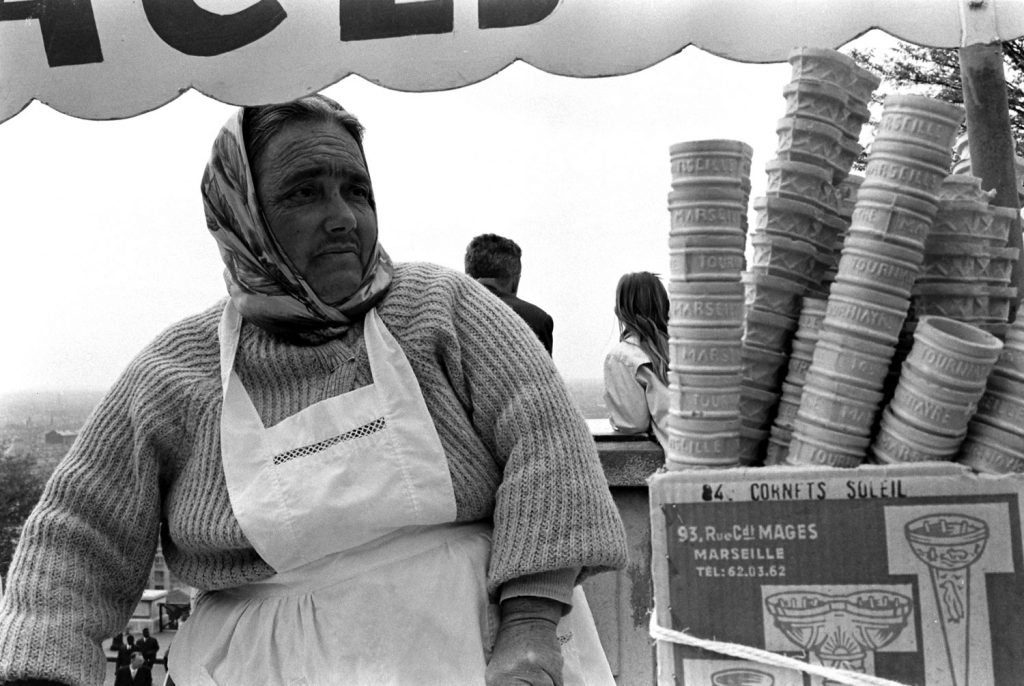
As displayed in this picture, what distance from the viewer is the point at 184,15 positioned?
262 cm

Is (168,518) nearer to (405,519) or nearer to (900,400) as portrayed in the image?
(405,519)

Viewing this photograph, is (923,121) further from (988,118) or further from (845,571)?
(988,118)

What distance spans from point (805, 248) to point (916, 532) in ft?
1.67

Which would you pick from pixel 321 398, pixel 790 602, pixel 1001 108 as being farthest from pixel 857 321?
pixel 1001 108

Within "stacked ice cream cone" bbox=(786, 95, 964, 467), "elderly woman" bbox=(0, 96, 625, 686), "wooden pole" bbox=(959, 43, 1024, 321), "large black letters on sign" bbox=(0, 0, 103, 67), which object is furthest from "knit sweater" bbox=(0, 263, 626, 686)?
"wooden pole" bbox=(959, 43, 1024, 321)

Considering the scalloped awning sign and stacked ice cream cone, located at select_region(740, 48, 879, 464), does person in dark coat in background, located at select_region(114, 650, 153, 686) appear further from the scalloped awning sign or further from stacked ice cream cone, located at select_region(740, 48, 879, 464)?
stacked ice cream cone, located at select_region(740, 48, 879, 464)

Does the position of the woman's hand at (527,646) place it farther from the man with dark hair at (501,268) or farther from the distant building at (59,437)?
the man with dark hair at (501,268)

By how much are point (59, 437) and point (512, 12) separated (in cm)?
163

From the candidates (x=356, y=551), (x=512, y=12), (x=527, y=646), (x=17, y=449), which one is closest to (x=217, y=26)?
(x=512, y=12)

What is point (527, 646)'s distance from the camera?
1.85 meters

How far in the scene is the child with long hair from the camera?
4.32 meters

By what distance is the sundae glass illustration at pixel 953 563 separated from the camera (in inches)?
60.3

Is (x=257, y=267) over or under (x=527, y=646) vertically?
over

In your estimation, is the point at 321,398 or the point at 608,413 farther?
the point at 608,413
